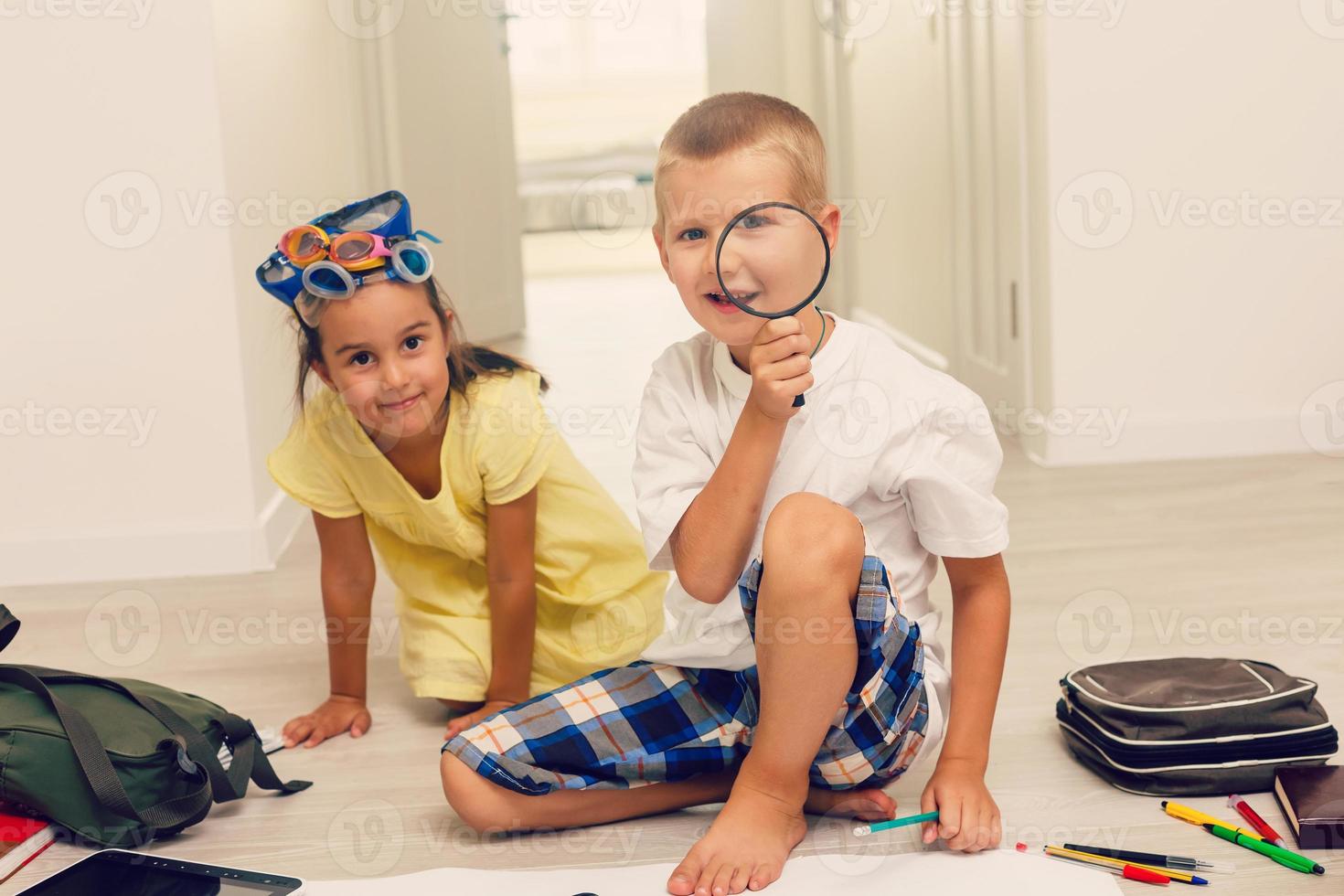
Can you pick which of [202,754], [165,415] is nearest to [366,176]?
[165,415]

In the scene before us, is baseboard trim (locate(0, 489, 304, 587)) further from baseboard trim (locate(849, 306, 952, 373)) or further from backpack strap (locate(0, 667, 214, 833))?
baseboard trim (locate(849, 306, 952, 373))

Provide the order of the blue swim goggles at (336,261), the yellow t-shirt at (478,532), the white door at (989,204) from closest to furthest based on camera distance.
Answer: the blue swim goggles at (336,261), the yellow t-shirt at (478,532), the white door at (989,204)

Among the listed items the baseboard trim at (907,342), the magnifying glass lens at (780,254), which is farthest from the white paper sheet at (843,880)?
the baseboard trim at (907,342)

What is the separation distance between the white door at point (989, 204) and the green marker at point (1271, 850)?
6.35 feet

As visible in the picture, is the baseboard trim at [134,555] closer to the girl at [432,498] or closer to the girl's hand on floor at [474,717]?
the girl at [432,498]

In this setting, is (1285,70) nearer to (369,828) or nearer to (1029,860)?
(1029,860)

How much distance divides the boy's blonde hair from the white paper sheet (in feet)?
1.99

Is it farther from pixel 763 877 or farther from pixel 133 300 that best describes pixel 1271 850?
pixel 133 300

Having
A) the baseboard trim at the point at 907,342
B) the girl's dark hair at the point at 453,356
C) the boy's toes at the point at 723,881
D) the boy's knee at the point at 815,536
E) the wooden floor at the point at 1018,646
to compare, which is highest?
the girl's dark hair at the point at 453,356

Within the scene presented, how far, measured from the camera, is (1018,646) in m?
1.87

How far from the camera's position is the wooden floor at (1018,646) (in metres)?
1.35

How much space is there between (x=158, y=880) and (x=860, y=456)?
0.75 m

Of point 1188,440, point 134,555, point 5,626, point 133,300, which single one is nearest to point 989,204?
point 1188,440

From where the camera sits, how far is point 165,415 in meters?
2.46
